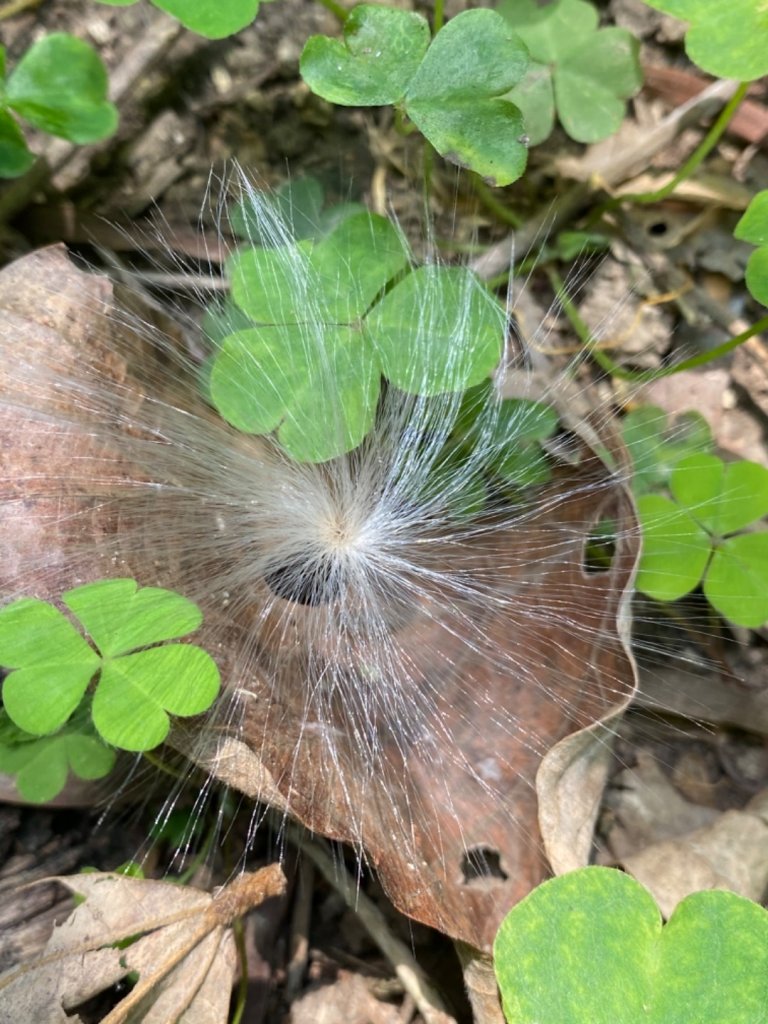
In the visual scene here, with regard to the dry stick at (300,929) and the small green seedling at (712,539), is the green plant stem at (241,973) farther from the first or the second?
the small green seedling at (712,539)

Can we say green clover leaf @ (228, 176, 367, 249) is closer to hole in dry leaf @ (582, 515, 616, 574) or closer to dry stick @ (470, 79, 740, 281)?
dry stick @ (470, 79, 740, 281)

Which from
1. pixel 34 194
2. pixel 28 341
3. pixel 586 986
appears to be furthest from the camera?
pixel 34 194

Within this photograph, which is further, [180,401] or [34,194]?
[34,194]

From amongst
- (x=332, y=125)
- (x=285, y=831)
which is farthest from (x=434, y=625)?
(x=332, y=125)

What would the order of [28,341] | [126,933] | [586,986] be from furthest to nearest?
[28,341], [126,933], [586,986]

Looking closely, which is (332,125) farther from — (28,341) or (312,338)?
(28,341)

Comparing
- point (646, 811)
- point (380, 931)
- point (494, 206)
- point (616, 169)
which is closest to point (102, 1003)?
point (380, 931)

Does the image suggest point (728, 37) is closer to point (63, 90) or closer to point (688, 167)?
point (688, 167)
